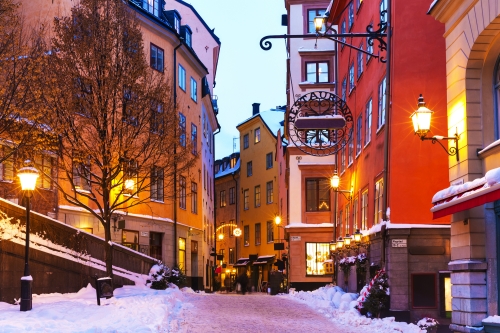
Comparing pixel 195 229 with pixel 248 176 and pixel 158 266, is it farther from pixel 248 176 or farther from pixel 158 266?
pixel 248 176

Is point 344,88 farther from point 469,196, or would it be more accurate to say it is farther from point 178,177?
point 469,196

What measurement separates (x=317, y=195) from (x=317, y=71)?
702 cm

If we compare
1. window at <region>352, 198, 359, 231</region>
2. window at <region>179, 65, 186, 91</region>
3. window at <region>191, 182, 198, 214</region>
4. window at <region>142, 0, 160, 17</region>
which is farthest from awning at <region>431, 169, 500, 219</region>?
window at <region>191, 182, 198, 214</region>

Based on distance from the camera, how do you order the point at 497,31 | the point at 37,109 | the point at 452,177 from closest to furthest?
the point at 497,31
the point at 452,177
the point at 37,109

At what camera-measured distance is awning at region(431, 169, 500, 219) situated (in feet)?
38.5

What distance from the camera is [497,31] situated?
45.2 feet

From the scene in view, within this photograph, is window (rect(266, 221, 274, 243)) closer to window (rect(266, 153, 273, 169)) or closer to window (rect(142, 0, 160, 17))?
window (rect(266, 153, 273, 169))

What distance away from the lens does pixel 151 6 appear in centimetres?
4209

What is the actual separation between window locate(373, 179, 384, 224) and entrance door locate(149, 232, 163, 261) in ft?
55.6

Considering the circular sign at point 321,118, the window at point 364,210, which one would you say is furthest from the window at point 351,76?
the window at point 364,210

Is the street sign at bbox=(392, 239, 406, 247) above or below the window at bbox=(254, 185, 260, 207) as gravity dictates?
below

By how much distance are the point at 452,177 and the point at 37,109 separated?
34.8 ft

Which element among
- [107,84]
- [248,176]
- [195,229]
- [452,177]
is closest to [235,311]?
[107,84]

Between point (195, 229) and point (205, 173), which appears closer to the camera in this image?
point (195, 229)
